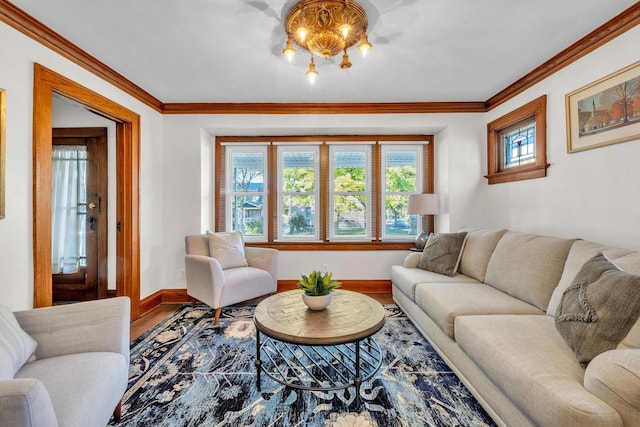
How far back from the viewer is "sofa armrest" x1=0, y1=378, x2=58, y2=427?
0.84 metres

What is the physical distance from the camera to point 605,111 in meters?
2.09

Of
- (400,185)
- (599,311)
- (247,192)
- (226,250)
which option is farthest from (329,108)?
(599,311)

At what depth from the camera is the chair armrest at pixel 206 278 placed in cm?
277

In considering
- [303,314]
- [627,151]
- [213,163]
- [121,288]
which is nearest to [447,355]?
[303,314]

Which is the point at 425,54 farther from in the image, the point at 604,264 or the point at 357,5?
the point at 604,264

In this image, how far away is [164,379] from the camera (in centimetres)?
193

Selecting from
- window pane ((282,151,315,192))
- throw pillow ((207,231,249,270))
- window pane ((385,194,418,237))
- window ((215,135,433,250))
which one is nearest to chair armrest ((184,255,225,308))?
throw pillow ((207,231,249,270))

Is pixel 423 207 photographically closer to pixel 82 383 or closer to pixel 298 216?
pixel 298 216

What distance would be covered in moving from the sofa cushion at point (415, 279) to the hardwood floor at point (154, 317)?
0.59 m

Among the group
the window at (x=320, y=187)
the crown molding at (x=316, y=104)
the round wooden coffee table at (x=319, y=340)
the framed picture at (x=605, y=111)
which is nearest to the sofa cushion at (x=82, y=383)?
A: the round wooden coffee table at (x=319, y=340)

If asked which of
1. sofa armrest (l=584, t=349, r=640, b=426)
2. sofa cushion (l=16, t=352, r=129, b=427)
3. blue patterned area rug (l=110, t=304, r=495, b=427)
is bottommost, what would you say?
blue patterned area rug (l=110, t=304, r=495, b=427)

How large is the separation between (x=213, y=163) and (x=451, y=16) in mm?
3248

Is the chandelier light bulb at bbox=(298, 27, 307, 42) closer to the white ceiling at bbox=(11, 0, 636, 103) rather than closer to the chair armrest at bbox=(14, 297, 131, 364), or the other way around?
the white ceiling at bbox=(11, 0, 636, 103)

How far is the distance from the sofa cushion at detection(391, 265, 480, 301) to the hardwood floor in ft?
1.95
